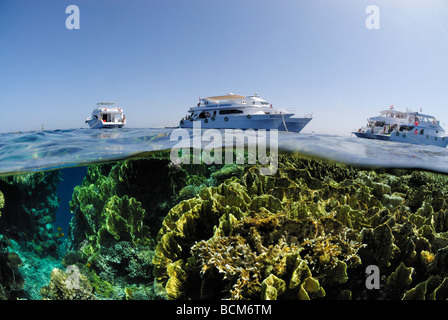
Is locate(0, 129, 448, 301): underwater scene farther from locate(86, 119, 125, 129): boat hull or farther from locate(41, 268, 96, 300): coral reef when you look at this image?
locate(86, 119, 125, 129): boat hull

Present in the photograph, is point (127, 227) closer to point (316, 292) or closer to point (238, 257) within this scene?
point (238, 257)

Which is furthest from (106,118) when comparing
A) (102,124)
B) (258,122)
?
(258,122)

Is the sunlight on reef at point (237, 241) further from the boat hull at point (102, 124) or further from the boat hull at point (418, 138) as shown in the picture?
the boat hull at point (418, 138)

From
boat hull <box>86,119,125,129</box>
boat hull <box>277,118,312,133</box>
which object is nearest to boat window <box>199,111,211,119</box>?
boat hull <box>277,118,312,133</box>

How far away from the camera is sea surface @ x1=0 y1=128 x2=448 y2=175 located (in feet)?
25.6

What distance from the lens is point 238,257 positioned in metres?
3.13

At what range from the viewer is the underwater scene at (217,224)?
323 cm

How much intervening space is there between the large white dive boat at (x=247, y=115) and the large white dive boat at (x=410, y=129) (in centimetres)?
709

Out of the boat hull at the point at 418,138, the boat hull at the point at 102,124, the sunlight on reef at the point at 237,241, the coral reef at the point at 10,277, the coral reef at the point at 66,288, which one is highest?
the boat hull at the point at 102,124

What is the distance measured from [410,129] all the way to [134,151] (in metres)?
23.2

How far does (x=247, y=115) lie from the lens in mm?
21734

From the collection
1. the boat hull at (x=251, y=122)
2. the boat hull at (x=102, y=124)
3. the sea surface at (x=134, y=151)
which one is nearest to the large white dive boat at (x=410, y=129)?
the boat hull at (x=251, y=122)

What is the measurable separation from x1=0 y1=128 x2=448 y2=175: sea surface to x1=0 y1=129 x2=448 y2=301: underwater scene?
45 millimetres
